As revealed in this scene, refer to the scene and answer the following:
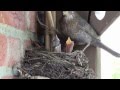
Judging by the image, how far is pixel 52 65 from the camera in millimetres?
945

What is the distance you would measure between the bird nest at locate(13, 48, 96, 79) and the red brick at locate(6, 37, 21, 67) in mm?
43

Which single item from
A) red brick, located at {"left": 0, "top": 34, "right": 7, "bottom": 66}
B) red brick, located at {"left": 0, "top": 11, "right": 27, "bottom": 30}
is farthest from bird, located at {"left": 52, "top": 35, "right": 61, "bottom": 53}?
red brick, located at {"left": 0, "top": 34, "right": 7, "bottom": 66}

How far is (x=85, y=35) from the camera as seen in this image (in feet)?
5.02

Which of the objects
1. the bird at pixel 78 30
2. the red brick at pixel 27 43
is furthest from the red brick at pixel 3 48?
the bird at pixel 78 30

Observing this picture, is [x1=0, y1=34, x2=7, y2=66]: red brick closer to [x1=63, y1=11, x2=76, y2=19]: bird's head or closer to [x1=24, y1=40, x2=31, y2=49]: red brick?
[x1=24, y1=40, x2=31, y2=49]: red brick

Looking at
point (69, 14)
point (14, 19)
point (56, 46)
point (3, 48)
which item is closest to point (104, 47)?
point (69, 14)

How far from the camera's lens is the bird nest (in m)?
0.89

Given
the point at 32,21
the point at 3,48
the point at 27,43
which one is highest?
the point at 32,21

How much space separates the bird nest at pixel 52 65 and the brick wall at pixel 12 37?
0.14 ft

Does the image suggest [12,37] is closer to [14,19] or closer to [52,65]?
[14,19]

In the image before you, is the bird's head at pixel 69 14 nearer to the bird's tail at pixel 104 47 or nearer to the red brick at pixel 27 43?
the bird's tail at pixel 104 47

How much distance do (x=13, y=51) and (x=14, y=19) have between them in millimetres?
113

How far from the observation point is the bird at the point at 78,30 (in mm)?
1370

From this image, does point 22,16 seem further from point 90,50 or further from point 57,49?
point 90,50
